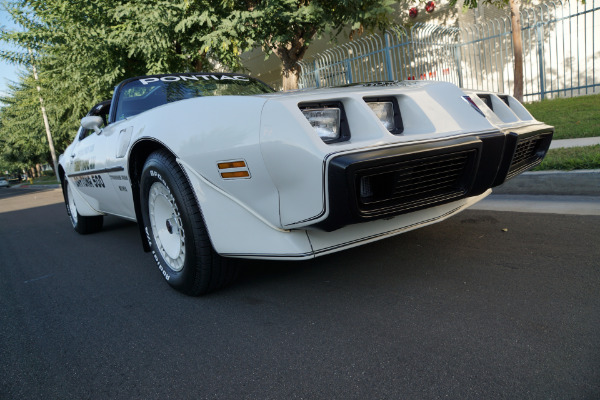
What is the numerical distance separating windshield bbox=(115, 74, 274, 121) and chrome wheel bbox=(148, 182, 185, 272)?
0.89m

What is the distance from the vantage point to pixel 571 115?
23.7ft

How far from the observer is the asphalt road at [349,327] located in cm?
161

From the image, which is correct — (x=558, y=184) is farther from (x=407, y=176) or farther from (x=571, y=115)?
(x=571, y=115)

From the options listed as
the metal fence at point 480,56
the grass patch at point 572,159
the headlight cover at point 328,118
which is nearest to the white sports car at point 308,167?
the headlight cover at point 328,118

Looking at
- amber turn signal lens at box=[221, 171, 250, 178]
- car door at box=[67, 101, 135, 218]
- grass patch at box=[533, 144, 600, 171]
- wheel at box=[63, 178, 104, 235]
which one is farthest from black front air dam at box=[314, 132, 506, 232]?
wheel at box=[63, 178, 104, 235]

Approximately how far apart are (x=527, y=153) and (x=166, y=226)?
7.71 feet

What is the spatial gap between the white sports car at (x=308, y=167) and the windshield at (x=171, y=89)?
604 mm

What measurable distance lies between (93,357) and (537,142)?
2.92 meters

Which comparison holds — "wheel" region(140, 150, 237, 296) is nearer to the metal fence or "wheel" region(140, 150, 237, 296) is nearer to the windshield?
the windshield

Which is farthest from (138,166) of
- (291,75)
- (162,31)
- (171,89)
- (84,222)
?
(291,75)

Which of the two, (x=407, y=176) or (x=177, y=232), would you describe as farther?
(x=177, y=232)

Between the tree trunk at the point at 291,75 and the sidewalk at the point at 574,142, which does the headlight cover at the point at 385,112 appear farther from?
the tree trunk at the point at 291,75

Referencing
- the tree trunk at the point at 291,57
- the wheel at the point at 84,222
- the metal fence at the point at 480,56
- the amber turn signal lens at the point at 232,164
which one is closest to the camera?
the amber turn signal lens at the point at 232,164

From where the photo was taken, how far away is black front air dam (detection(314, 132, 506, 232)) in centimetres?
179
